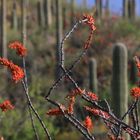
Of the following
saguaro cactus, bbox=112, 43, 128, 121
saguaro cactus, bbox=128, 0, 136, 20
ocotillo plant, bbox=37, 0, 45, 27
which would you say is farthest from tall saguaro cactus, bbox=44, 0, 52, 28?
saguaro cactus, bbox=112, 43, 128, 121

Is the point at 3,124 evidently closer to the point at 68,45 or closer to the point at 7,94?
the point at 7,94

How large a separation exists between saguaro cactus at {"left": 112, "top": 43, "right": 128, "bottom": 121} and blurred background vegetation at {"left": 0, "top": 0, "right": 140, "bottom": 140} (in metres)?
2.43

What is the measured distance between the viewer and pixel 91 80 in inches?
650

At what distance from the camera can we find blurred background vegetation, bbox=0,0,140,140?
550 inches

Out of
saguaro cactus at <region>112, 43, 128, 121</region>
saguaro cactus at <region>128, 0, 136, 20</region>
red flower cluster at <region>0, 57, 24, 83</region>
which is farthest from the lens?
saguaro cactus at <region>128, 0, 136, 20</region>

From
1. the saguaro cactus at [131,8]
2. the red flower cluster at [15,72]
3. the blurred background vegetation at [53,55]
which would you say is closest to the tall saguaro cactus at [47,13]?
the blurred background vegetation at [53,55]

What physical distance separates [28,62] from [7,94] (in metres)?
7.42

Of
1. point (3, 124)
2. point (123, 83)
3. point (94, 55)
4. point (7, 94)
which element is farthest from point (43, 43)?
point (123, 83)

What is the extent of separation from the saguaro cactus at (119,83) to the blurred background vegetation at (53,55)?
7.96ft

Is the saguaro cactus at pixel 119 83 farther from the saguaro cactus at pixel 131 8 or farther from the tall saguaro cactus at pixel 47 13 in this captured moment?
the saguaro cactus at pixel 131 8

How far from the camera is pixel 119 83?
11.0 metres

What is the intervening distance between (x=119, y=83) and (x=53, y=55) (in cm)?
1412

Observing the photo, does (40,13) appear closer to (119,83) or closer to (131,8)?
(131,8)

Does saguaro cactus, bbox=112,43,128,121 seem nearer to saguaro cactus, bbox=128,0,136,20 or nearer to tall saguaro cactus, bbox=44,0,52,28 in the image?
tall saguaro cactus, bbox=44,0,52,28
